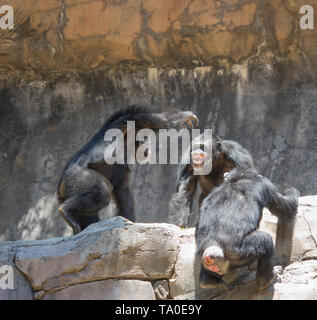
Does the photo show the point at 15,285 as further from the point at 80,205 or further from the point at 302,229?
the point at 302,229

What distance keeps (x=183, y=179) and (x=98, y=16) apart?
3418mm

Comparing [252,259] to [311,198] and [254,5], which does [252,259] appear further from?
[254,5]

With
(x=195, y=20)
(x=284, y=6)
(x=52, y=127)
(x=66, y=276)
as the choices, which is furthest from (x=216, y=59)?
(x=66, y=276)

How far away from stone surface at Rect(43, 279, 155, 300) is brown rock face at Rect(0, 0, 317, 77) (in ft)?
15.2

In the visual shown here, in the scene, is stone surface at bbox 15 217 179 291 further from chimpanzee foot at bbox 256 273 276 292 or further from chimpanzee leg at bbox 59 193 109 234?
chimpanzee leg at bbox 59 193 109 234

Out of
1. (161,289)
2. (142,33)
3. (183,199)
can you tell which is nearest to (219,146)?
(183,199)

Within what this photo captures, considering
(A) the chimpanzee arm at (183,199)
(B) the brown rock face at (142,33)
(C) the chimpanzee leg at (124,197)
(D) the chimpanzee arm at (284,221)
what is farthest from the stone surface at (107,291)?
(B) the brown rock face at (142,33)

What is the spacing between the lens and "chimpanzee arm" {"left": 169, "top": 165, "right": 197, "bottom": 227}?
627 centimetres

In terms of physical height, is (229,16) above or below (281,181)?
above

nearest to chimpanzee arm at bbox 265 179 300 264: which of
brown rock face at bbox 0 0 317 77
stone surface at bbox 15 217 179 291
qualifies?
stone surface at bbox 15 217 179 291

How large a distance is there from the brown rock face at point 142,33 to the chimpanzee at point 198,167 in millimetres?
2561

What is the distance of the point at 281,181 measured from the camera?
26.5 ft

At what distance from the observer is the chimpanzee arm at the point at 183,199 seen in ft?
20.6

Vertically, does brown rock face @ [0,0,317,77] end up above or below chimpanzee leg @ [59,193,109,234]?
above
